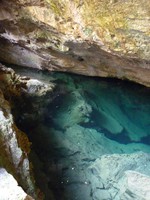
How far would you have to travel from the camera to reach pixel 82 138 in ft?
18.4

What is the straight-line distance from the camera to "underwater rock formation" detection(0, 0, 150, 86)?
4719mm

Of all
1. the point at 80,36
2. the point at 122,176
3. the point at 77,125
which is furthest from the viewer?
the point at 77,125

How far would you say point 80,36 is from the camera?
17.9 ft

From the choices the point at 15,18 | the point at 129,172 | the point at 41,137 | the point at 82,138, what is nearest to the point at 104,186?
the point at 129,172

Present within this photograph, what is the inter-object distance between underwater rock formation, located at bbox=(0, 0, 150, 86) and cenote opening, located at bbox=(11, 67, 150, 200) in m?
0.48

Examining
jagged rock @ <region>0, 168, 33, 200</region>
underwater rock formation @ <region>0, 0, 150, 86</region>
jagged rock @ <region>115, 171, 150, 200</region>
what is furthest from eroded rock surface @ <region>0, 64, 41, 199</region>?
underwater rock formation @ <region>0, 0, 150, 86</region>

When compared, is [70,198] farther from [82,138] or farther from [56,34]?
[56,34]

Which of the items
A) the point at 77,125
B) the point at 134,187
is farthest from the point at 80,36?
the point at 134,187

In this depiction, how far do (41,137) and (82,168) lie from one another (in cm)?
106

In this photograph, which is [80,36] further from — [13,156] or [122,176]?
[13,156]

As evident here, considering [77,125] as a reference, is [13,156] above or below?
above

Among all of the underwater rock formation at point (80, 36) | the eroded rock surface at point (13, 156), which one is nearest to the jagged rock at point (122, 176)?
the eroded rock surface at point (13, 156)

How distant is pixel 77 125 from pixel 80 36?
1691 millimetres

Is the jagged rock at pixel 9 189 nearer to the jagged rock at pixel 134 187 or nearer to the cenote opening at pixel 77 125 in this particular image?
the cenote opening at pixel 77 125
